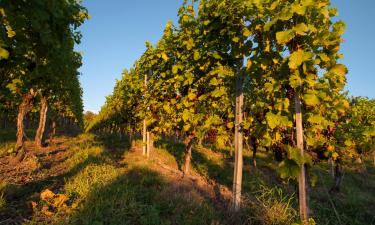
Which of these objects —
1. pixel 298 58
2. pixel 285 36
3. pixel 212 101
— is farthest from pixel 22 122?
pixel 298 58

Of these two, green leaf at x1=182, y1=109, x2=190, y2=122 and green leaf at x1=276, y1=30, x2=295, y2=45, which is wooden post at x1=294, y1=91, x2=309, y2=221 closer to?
green leaf at x1=276, y1=30, x2=295, y2=45

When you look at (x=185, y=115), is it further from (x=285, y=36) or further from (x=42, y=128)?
(x=42, y=128)

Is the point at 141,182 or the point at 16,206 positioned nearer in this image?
the point at 16,206

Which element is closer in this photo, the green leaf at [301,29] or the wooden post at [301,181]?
the green leaf at [301,29]

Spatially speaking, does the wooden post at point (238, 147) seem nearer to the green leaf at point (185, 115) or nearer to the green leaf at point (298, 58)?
the green leaf at point (185, 115)

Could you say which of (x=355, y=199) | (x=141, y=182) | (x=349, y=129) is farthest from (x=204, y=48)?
(x=355, y=199)

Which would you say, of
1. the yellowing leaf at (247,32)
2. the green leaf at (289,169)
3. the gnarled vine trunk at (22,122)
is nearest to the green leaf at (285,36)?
the yellowing leaf at (247,32)

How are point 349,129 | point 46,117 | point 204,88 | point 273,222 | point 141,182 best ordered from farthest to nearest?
point 46,117 → point 349,129 → point 204,88 → point 141,182 → point 273,222

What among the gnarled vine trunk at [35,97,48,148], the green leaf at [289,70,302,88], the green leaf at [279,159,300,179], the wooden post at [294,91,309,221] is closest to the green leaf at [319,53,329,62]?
the green leaf at [289,70,302,88]

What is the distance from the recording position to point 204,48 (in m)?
8.82

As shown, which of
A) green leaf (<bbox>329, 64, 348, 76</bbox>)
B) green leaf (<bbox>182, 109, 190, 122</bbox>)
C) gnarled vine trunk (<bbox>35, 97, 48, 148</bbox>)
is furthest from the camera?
gnarled vine trunk (<bbox>35, 97, 48, 148</bbox>)

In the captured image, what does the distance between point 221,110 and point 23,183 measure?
6.01m

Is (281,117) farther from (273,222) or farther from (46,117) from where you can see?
(46,117)

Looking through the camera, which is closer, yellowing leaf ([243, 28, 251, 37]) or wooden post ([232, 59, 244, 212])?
yellowing leaf ([243, 28, 251, 37])
